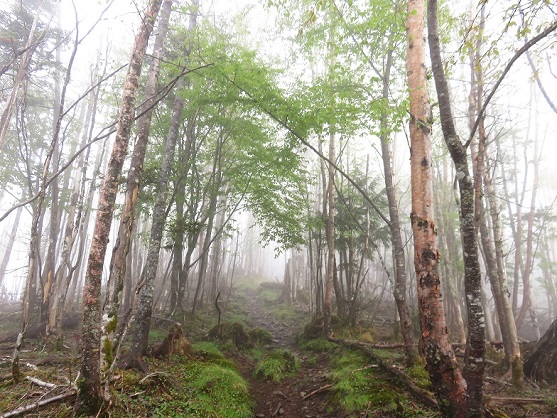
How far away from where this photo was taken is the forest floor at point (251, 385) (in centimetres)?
432

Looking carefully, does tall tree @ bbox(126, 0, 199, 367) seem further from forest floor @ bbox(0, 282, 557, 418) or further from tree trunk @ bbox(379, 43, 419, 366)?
tree trunk @ bbox(379, 43, 419, 366)

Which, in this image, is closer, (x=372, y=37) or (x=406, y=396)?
(x=406, y=396)

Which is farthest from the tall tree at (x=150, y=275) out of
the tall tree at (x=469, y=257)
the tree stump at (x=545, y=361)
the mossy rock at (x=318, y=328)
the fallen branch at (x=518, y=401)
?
the tree stump at (x=545, y=361)

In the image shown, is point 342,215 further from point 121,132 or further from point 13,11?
point 13,11

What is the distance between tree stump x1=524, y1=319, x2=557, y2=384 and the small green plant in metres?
5.24

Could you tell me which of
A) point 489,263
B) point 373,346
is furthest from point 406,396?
point 489,263

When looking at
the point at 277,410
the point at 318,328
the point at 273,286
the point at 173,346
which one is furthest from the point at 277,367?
the point at 273,286

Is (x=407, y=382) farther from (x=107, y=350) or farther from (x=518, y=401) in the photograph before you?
(x=107, y=350)

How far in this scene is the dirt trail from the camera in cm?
560

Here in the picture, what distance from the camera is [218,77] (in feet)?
24.4

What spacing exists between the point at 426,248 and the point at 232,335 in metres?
7.30

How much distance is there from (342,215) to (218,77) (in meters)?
7.91

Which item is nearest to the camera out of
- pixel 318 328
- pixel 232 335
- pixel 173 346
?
pixel 173 346

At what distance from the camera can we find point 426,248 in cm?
389
